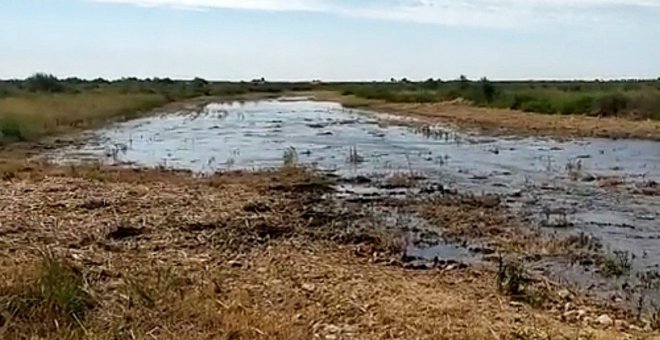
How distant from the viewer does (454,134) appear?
33.8 meters

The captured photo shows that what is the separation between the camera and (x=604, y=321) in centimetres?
799

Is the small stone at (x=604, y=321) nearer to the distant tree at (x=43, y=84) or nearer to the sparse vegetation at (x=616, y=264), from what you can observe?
the sparse vegetation at (x=616, y=264)

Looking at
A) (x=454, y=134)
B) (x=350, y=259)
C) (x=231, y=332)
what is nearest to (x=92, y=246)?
(x=350, y=259)

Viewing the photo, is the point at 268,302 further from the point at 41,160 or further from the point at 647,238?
the point at 41,160

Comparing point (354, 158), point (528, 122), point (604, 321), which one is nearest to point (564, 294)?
point (604, 321)

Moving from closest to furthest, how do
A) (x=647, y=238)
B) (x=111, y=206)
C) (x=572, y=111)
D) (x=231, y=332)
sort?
(x=231, y=332) < (x=647, y=238) < (x=111, y=206) < (x=572, y=111)

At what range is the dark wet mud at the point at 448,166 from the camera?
12.4 m

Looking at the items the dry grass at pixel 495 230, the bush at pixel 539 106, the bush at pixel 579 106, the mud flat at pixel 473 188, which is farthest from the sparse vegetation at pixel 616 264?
the bush at pixel 539 106

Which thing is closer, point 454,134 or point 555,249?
point 555,249

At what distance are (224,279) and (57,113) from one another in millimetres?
31124

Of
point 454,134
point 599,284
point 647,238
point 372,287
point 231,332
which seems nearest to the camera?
point 231,332

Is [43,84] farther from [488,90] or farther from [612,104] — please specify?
[612,104]

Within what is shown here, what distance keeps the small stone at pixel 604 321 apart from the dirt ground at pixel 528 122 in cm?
2360

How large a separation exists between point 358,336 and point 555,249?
4.78 metres
